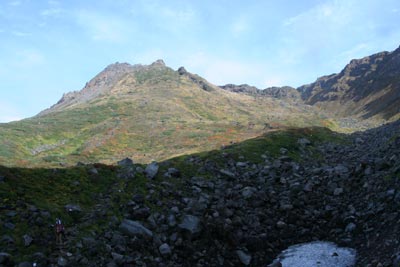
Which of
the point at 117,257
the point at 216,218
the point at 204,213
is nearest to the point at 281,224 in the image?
the point at 216,218

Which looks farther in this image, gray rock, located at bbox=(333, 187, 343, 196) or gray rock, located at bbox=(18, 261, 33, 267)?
gray rock, located at bbox=(333, 187, 343, 196)

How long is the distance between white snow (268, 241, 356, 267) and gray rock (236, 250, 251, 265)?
4.26 feet

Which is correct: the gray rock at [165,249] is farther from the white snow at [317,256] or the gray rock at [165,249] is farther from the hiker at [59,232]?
the white snow at [317,256]

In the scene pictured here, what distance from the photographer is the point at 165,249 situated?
14.1 m

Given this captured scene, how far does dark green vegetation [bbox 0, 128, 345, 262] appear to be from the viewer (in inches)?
504

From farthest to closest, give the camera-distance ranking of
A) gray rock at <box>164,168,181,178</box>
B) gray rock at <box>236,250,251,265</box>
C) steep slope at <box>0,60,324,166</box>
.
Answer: steep slope at <box>0,60,324,166</box>
gray rock at <box>164,168,181,178</box>
gray rock at <box>236,250,251,265</box>

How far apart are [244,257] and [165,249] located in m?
3.51

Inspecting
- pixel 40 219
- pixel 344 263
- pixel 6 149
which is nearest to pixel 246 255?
pixel 344 263

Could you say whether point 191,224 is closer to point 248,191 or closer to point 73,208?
point 73,208

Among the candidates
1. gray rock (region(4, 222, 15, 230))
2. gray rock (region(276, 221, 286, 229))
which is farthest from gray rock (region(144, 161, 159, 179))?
gray rock (region(4, 222, 15, 230))

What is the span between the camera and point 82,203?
1620 centimetres

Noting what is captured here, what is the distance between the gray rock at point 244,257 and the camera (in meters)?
14.6

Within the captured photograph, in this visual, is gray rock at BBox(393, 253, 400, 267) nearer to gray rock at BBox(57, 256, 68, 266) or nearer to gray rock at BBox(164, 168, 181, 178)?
gray rock at BBox(57, 256, 68, 266)

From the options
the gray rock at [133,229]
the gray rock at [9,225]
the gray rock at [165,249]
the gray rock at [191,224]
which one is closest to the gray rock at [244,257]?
the gray rock at [191,224]
